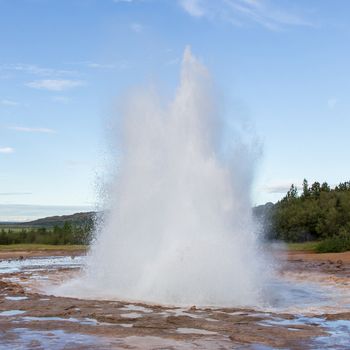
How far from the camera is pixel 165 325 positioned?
11422 millimetres

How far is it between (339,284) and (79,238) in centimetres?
5220

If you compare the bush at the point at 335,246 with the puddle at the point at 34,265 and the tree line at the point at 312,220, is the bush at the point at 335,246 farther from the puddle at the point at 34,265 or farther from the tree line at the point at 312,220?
the puddle at the point at 34,265

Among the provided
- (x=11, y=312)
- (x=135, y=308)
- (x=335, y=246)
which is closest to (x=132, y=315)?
(x=135, y=308)

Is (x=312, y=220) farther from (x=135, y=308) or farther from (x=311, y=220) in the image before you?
(x=135, y=308)

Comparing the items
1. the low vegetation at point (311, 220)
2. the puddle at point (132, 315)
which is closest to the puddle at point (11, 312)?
the puddle at point (132, 315)

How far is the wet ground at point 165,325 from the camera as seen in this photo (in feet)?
32.2

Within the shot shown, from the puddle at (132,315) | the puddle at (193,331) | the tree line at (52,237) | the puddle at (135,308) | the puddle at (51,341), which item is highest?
the tree line at (52,237)

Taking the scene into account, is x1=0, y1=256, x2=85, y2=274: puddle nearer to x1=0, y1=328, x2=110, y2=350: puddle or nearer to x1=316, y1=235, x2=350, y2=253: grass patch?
x1=316, y1=235, x2=350, y2=253: grass patch

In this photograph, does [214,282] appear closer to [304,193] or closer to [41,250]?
[41,250]

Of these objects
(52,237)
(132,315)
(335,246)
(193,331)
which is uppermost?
(52,237)

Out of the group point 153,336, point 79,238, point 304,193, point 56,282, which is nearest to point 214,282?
point 153,336

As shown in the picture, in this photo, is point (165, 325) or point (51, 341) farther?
point (165, 325)

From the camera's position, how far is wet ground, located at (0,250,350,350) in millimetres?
9812

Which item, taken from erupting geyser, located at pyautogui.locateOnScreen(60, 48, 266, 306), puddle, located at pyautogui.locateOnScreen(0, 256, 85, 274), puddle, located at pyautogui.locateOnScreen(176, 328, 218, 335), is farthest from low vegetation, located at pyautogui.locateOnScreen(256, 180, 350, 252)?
puddle, located at pyautogui.locateOnScreen(176, 328, 218, 335)
